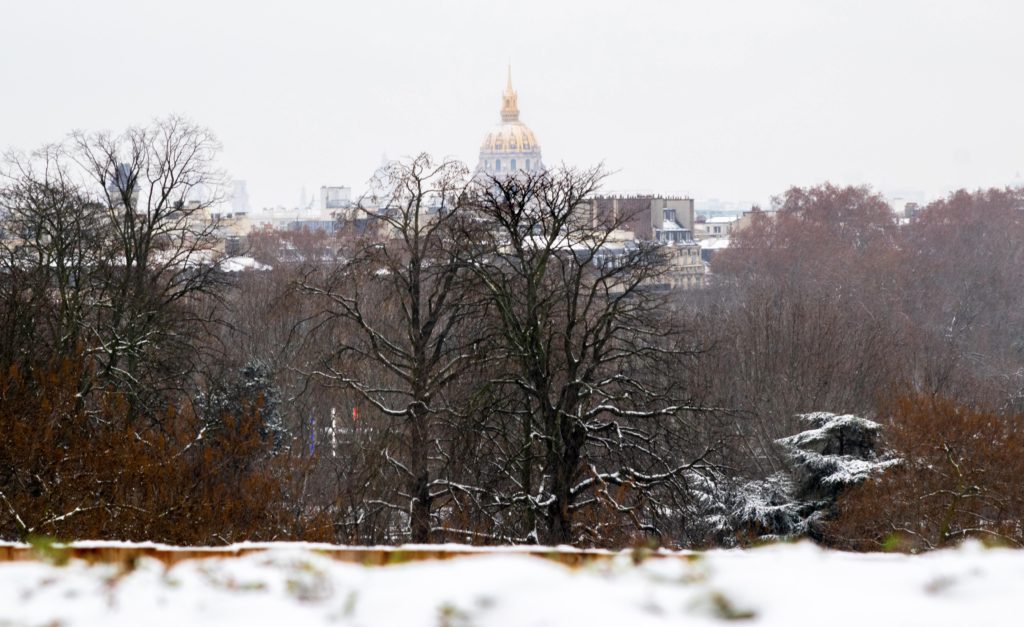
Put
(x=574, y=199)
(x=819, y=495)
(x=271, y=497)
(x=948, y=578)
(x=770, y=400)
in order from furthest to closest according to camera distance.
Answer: (x=770, y=400) → (x=819, y=495) → (x=574, y=199) → (x=271, y=497) → (x=948, y=578)

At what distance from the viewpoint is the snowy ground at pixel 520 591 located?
3.29 metres

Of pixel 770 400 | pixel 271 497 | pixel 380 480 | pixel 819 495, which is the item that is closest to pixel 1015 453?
pixel 819 495

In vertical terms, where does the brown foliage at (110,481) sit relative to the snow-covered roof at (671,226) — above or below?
above

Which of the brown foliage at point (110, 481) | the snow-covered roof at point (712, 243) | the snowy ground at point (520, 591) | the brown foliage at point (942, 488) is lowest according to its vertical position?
the snow-covered roof at point (712, 243)

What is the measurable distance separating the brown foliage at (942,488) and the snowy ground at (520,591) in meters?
13.5

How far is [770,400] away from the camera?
3169 cm

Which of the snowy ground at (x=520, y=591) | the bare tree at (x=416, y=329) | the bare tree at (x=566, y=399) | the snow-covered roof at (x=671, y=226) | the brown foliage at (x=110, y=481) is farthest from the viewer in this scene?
the snow-covered roof at (x=671, y=226)

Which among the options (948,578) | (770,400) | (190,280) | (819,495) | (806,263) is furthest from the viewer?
(806,263)

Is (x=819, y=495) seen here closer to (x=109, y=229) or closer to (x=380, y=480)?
(x=380, y=480)

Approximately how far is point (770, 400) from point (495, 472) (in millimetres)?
15845

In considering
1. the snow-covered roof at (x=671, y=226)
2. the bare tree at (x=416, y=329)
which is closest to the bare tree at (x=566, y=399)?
the bare tree at (x=416, y=329)

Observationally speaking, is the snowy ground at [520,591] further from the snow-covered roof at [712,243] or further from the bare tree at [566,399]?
the snow-covered roof at [712,243]

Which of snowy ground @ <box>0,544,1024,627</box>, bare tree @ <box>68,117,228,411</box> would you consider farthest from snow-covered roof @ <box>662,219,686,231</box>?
snowy ground @ <box>0,544,1024,627</box>

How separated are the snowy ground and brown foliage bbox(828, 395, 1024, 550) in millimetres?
13550
